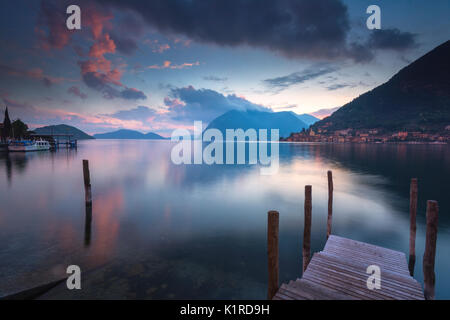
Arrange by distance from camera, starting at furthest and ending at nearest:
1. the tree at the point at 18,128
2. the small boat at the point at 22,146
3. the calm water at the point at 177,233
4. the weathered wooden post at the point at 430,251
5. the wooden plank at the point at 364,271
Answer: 1. the tree at the point at 18,128
2. the small boat at the point at 22,146
3. the calm water at the point at 177,233
4. the weathered wooden post at the point at 430,251
5. the wooden plank at the point at 364,271

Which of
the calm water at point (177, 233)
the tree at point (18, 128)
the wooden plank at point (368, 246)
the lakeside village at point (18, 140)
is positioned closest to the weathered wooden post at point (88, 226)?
the calm water at point (177, 233)

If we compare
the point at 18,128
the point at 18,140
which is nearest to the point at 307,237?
the point at 18,140

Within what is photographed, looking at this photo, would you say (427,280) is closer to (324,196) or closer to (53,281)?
(53,281)

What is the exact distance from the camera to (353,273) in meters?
6.93

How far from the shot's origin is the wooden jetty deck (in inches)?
209

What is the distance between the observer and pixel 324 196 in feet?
76.2

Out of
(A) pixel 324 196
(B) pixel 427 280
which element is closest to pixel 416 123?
(A) pixel 324 196

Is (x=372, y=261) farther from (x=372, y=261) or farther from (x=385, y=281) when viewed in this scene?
(x=385, y=281)

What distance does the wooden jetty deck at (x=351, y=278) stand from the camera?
17.4ft

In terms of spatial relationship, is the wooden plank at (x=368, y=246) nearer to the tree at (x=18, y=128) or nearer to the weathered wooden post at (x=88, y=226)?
the weathered wooden post at (x=88, y=226)

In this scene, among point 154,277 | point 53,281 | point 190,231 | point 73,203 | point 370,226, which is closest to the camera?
point 53,281

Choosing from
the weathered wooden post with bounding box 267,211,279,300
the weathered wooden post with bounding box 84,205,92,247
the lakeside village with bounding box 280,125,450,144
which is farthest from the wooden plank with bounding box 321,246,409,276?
the lakeside village with bounding box 280,125,450,144

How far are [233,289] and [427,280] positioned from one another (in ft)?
22.1

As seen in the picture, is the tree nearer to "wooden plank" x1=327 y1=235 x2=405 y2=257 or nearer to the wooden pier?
the wooden pier
